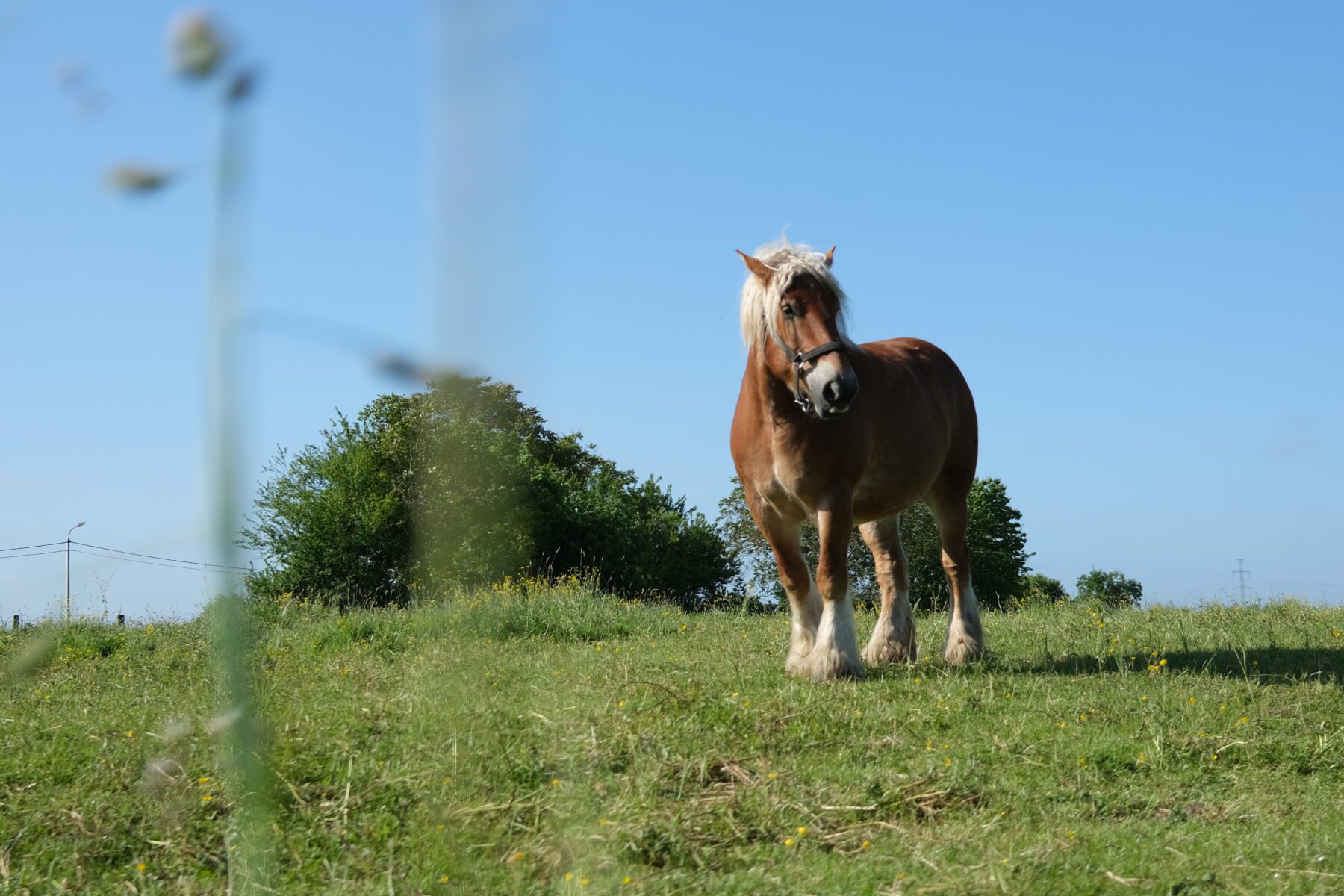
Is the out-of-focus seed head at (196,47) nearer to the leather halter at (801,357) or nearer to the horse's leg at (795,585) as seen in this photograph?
the leather halter at (801,357)

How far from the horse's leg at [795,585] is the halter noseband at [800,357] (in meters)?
0.95

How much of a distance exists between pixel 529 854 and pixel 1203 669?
217 inches

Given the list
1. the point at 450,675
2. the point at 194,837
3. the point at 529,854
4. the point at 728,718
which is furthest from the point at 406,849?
the point at 450,675

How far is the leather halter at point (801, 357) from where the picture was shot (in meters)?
6.23

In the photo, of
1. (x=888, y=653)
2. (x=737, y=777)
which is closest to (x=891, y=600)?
(x=888, y=653)

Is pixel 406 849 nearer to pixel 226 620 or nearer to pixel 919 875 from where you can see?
pixel 919 875

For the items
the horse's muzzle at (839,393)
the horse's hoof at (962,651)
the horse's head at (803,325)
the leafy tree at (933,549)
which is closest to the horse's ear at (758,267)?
the horse's head at (803,325)

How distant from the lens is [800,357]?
6.37 meters

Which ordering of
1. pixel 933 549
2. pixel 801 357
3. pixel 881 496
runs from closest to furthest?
pixel 801 357 → pixel 881 496 → pixel 933 549

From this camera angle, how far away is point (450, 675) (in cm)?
87

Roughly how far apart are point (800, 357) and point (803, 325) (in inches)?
8.2

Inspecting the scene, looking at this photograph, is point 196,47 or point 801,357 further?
point 801,357

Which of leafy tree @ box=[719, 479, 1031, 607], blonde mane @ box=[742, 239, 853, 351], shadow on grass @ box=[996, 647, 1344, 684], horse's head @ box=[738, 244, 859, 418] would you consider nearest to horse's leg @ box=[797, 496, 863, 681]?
horse's head @ box=[738, 244, 859, 418]

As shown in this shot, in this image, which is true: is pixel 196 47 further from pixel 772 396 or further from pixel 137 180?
pixel 772 396
